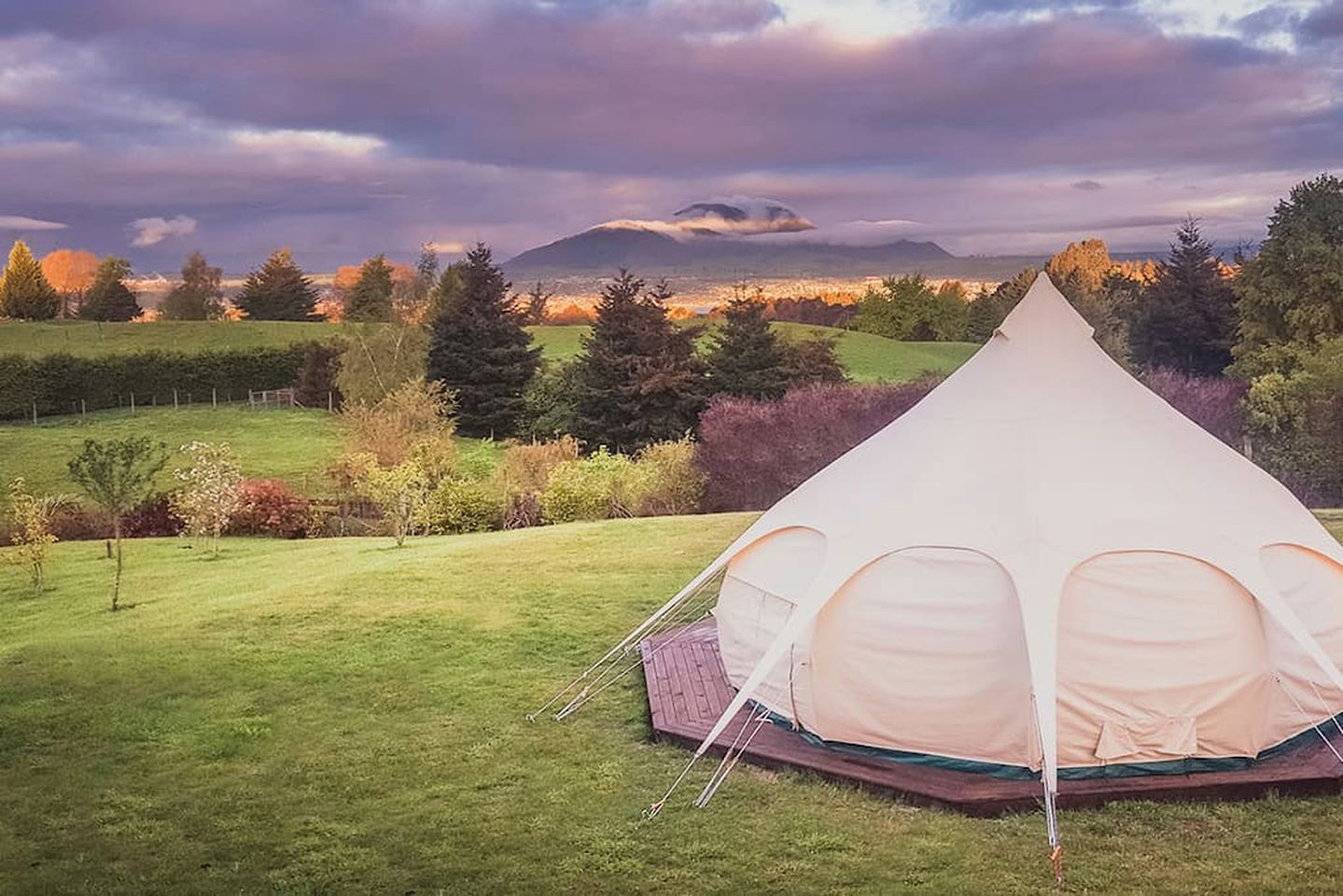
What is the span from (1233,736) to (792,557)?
306cm

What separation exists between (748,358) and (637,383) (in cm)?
347

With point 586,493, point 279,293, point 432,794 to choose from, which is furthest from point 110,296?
point 432,794

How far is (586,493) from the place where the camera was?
22031mm

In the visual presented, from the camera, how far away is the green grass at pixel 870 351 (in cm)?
3834

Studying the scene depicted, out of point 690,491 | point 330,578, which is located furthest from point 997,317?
point 330,578

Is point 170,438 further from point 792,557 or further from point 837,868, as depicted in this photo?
point 837,868

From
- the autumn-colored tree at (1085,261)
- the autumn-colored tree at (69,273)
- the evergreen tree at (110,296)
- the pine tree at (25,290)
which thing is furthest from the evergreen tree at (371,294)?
the autumn-colored tree at (1085,261)

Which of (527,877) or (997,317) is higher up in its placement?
(997,317)

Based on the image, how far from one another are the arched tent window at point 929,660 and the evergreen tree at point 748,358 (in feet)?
82.7

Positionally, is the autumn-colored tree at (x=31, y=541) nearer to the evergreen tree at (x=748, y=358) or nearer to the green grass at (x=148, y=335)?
the green grass at (x=148, y=335)

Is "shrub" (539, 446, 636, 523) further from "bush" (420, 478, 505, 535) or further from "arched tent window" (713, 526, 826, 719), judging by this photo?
"arched tent window" (713, 526, 826, 719)

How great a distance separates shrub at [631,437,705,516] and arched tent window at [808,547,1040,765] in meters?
15.4

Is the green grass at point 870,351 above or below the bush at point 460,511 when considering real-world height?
above

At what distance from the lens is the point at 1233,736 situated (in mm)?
7039
